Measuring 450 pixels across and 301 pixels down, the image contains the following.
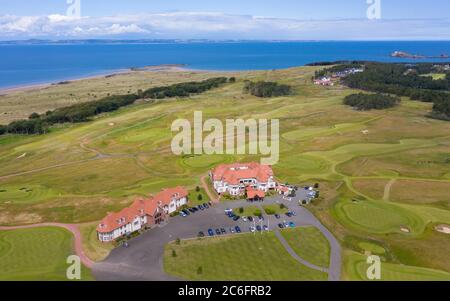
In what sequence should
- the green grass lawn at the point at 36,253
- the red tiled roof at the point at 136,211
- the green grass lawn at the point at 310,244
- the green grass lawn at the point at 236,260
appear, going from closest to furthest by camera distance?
1. the green grass lawn at the point at 236,260
2. the green grass lawn at the point at 36,253
3. the green grass lawn at the point at 310,244
4. the red tiled roof at the point at 136,211

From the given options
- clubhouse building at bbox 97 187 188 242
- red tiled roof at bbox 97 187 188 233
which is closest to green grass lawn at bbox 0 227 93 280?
clubhouse building at bbox 97 187 188 242

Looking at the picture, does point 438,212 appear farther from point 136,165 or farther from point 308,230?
point 136,165

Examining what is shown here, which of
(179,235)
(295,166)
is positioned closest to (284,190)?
(295,166)

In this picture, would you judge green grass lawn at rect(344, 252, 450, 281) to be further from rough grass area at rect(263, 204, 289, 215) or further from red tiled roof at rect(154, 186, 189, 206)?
red tiled roof at rect(154, 186, 189, 206)

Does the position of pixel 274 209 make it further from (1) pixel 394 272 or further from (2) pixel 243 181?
(1) pixel 394 272

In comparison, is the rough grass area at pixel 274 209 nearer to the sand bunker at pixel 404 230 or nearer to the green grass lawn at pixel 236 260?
the green grass lawn at pixel 236 260

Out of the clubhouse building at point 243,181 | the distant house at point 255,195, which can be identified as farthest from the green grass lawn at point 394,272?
the clubhouse building at point 243,181
